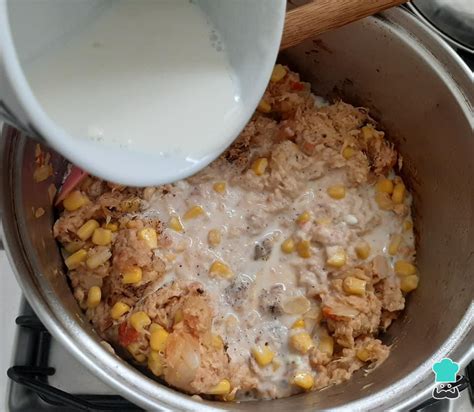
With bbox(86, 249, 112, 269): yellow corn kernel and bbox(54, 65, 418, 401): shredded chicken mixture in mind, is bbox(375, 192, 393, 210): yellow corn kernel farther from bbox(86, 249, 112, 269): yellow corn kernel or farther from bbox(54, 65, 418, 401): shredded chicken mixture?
bbox(86, 249, 112, 269): yellow corn kernel

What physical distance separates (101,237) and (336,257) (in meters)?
0.65

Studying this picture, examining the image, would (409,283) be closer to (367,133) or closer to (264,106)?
(367,133)

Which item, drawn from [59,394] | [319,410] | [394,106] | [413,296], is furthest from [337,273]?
[59,394]

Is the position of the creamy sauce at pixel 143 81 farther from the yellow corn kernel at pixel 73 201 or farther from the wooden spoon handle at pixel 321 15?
the yellow corn kernel at pixel 73 201

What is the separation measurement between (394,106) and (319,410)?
93cm

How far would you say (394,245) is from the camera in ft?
5.31

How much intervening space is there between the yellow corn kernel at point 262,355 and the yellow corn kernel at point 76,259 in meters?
0.52

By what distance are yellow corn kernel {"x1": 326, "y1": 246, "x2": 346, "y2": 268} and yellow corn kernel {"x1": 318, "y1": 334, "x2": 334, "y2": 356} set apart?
197 mm

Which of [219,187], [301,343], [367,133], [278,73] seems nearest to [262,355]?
[301,343]

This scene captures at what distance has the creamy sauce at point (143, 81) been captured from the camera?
1.08m

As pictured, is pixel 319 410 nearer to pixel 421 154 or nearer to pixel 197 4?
pixel 421 154

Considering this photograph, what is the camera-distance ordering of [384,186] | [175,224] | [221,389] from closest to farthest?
[221,389]
[175,224]
[384,186]

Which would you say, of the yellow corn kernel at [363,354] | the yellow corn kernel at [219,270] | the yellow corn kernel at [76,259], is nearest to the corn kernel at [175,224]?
the yellow corn kernel at [219,270]

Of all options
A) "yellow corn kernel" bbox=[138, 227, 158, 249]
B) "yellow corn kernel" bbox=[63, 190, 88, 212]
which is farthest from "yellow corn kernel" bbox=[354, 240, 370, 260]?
"yellow corn kernel" bbox=[63, 190, 88, 212]
